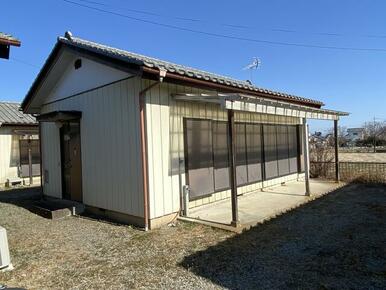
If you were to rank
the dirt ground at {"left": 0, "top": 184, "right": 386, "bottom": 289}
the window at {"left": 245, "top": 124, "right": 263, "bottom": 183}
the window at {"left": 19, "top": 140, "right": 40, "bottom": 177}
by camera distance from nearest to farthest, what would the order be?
the dirt ground at {"left": 0, "top": 184, "right": 386, "bottom": 289} < the window at {"left": 245, "top": 124, "right": 263, "bottom": 183} < the window at {"left": 19, "top": 140, "right": 40, "bottom": 177}

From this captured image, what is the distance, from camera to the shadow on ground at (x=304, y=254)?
3.93m

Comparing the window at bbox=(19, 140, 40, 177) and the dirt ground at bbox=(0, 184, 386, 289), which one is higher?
the window at bbox=(19, 140, 40, 177)

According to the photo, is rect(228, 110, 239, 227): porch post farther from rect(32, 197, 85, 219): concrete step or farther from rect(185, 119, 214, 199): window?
rect(32, 197, 85, 219): concrete step

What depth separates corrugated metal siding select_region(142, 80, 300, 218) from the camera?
6.56 metres

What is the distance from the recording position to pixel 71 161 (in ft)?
29.5

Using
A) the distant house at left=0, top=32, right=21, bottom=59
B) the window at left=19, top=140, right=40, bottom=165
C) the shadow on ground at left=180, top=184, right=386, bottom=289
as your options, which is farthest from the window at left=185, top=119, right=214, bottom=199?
the window at left=19, top=140, right=40, bottom=165

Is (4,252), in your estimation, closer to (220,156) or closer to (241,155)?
(220,156)

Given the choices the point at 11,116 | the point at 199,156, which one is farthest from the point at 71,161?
the point at 11,116

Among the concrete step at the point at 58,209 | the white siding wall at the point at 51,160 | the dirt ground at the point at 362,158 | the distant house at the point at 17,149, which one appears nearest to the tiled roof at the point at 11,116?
the distant house at the point at 17,149

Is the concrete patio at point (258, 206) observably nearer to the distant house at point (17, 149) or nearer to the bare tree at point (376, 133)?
the distant house at point (17, 149)

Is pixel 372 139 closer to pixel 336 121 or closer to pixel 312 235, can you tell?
pixel 336 121

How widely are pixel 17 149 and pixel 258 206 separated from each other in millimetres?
11457

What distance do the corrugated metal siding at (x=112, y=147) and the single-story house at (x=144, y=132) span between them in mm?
21

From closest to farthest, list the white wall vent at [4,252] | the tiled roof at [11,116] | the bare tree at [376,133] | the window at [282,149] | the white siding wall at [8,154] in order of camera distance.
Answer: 1. the white wall vent at [4,252]
2. the window at [282,149]
3. the white siding wall at [8,154]
4. the tiled roof at [11,116]
5. the bare tree at [376,133]
